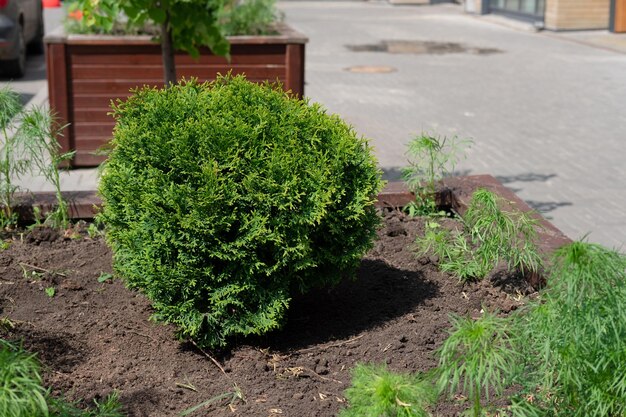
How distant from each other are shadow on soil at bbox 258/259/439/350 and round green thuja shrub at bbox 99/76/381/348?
0.76 ft

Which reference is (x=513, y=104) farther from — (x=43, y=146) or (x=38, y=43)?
(x=38, y=43)

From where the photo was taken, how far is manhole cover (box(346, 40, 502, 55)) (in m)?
19.5

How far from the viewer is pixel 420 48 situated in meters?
20.2

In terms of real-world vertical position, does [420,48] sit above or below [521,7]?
below

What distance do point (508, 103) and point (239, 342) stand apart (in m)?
9.69

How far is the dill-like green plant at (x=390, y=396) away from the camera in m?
3.20

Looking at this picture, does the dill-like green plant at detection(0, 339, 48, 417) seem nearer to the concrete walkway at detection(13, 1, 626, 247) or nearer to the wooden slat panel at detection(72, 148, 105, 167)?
the concrete walkway at detection(13, 1, 626, 247)

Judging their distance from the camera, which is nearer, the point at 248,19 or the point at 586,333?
the point at 586,333

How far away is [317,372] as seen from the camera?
4.31 meters

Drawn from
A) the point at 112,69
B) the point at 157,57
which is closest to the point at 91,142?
the point at 112,69

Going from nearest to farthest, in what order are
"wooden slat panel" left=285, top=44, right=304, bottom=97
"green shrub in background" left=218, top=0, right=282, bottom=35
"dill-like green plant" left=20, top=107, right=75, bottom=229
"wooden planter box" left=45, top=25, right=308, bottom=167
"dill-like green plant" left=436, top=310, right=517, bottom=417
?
"dill-like green plant" left=436, top=310, right=517, bottom=417
"dill-like green plant" left=20, top=107, right=75, bottom=229
"wooden planter box" left=45, top=25, right=308, bottom=167
"wooden slat panel" left=285, top=44, right=304, bottom=97
"green shrub in background" left=218, top=0, right=282, bottom=35

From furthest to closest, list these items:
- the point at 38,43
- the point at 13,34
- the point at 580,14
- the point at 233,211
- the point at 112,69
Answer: the point at 580,14
the point at 38,43
the point at 13,34
the point at 112,69
the point at 233,211

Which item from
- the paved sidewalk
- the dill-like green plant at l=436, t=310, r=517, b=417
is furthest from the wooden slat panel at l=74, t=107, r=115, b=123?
the dill-like green plant at l=436, t=310, r=517, b=417

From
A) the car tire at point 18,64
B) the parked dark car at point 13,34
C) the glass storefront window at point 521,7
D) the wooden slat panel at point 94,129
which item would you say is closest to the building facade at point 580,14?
the glass storefront window at point 521,7
